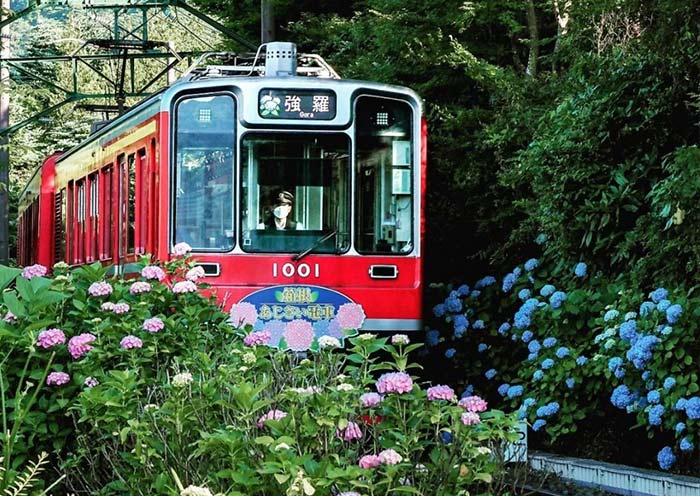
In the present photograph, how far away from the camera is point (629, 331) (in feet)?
29.6

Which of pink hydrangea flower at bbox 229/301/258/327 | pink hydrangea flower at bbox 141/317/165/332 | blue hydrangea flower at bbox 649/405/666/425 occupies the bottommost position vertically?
blue hydrangea flower at bbox 649/405/666/425

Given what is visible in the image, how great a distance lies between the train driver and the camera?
1135 cm

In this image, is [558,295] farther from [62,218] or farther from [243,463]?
[62,218]

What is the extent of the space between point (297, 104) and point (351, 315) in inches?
67.9

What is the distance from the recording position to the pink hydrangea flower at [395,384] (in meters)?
4.81

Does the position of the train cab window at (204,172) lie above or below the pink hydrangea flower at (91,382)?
above

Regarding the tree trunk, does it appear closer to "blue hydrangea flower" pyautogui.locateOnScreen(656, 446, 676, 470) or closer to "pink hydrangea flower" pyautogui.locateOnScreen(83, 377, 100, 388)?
"blue hydrangea flower" pyautogui.locateOnScreen(656, 446, 676, 470)

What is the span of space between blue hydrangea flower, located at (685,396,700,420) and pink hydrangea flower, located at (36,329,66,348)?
12.3ft

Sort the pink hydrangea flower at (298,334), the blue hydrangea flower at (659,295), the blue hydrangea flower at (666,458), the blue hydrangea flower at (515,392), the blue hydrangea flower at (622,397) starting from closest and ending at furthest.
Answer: the blue hydrangea flower at (666,458) → the blue hydrangea flower at (622,397) → the blue hydrangea flower at (659,295) → the blue hydrangea flower at (515,392) → the pink hydrangea flower at (298,334)

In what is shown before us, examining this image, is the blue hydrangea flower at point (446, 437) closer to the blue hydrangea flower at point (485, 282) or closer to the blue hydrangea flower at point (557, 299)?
the blue hydrangea flower at point (557, 299)

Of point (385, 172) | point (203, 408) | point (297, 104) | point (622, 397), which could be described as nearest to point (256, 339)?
point (203, 408)

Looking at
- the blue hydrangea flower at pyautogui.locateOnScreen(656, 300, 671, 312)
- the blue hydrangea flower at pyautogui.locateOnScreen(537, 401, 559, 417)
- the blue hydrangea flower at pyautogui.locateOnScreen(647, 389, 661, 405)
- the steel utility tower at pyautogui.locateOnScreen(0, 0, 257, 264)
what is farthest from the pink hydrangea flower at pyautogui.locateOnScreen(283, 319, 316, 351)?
the steel utility tower at pyautogui.locateOnScreen(0, 0, 257, 264)

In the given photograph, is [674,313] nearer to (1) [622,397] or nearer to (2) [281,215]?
(1) [622,397]

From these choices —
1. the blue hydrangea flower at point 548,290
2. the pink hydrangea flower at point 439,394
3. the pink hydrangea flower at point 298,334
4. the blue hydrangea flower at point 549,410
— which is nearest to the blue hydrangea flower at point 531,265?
the blue hydrangea flower at point 548,290
